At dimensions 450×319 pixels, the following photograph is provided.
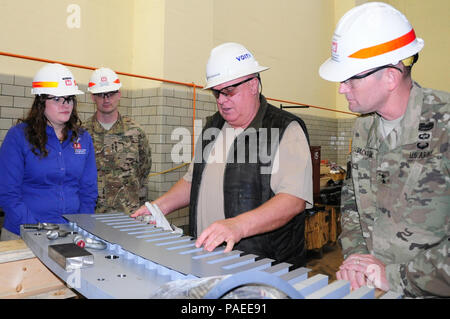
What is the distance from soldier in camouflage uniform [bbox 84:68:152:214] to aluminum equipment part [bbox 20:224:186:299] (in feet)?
7.52

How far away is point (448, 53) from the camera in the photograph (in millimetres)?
10055

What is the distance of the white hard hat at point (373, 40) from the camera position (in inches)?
51.6

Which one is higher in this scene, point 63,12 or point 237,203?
point 63,12

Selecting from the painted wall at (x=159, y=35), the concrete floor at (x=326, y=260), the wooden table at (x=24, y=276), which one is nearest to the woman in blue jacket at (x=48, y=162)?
the wooden table at (x=24, y=276)

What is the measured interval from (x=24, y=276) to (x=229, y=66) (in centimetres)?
141

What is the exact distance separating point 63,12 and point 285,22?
519cm

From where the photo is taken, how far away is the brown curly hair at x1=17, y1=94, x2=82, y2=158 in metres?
2.30

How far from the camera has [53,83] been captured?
97.3 inches

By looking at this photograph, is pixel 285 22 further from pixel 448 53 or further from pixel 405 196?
pixel 405 196

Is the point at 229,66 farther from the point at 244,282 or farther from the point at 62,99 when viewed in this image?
the point at 244,282

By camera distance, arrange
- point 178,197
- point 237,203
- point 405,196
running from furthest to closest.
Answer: point 178,197 < point 237,203 < point 405,196
